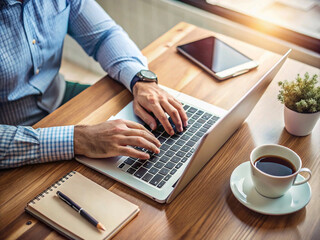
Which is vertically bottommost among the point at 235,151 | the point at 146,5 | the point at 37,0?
the point at 146,5

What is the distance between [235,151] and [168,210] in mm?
265

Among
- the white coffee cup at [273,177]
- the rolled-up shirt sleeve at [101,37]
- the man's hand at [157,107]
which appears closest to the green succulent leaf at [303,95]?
the white coffee cup at [273,177]

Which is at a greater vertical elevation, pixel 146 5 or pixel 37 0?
pixel 37 0

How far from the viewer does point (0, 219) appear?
802 mm

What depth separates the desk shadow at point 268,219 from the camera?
77 centimetres

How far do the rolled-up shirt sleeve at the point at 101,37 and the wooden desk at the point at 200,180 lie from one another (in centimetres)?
8

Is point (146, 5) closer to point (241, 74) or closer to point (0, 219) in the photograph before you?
point (241, 74)

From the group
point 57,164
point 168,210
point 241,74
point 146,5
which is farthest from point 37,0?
point 146,5

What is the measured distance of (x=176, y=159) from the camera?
0.92 m

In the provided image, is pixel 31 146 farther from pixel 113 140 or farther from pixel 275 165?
pixel 275 165

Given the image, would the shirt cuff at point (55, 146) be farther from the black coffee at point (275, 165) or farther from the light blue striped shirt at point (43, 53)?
the black coffee at point (275, 165)

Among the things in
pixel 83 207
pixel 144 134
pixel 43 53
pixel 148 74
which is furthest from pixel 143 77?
pixel 83 207

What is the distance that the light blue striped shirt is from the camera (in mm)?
1116

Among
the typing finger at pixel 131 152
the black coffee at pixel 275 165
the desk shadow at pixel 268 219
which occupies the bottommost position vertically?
the desk shadow at pixel 268 219
